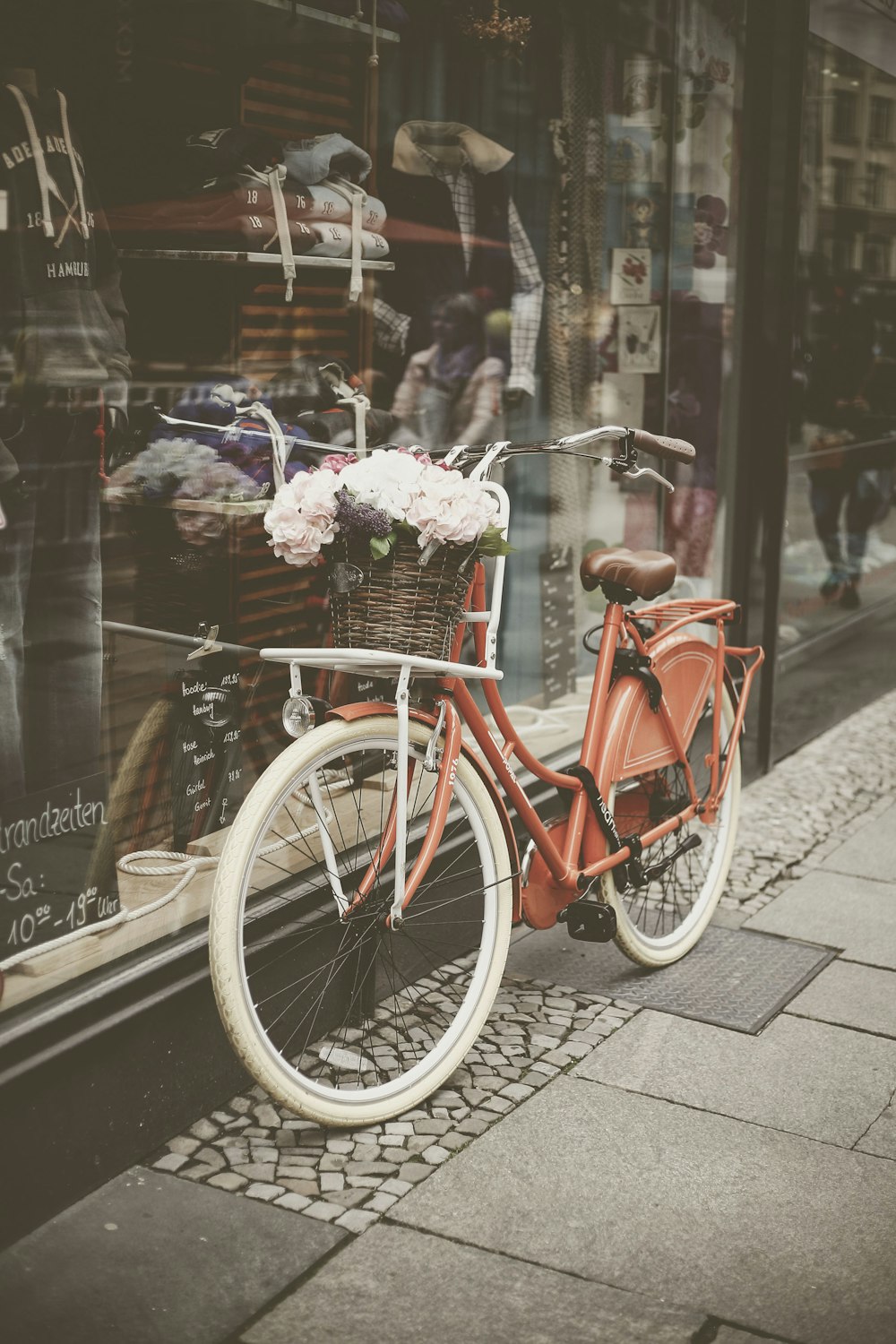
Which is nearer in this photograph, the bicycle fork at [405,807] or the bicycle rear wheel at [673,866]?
the bicycle fork at [405,807]

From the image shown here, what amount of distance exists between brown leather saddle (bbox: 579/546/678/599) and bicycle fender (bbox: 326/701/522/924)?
682mm

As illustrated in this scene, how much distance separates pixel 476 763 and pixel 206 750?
742mm

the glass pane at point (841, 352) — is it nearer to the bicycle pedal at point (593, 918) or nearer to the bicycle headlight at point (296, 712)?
the bicycle pedal at point (593, 918)

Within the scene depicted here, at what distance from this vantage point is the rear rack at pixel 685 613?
4320 mm

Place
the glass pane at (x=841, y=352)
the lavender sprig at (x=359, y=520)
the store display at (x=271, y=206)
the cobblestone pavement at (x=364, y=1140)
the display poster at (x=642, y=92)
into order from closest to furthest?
1. the lavender sprig at (x=359, y=520)
2. the cobblestone pavement at (x=364, y=1140)
3. the store display at (x=271, y=206)
4. the display poster at (x=642, y=92)
5. the glass pane at (x=841, y=352)

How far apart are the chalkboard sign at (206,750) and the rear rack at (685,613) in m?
1.15

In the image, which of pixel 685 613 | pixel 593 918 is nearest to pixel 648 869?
pixel 593 918

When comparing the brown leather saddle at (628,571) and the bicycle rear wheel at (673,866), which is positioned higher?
the brown leather saddle at (628,571)

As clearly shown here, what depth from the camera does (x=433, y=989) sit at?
4191 millimetres

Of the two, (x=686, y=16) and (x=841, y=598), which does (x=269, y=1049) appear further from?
(x=841, y=598)

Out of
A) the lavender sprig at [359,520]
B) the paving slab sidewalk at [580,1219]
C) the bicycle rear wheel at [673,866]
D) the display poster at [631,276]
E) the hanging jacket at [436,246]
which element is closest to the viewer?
the paving slab sidewalk at [580,1219]

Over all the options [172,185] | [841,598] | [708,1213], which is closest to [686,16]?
[172,185]

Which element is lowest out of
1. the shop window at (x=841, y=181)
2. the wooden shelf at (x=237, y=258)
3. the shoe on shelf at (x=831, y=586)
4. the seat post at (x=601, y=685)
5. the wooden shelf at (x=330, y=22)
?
the shoe on shelf at (x=831, y=586)

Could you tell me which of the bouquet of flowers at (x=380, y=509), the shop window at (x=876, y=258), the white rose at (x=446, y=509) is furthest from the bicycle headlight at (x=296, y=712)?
the shop window at (x=876, y=258)
